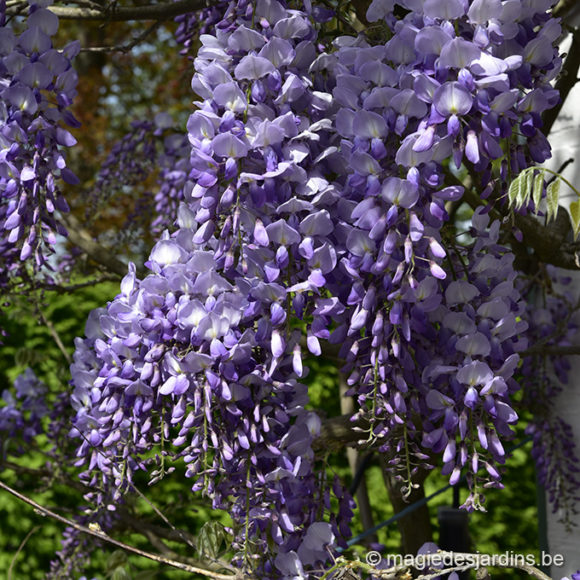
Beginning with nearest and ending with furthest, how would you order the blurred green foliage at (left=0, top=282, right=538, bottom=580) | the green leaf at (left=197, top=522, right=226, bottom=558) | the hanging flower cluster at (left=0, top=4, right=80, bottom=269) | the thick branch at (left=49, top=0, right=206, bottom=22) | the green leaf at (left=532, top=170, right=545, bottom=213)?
the green leaf at (left=532, top=170, right=545, bottom=213) < the hanging flower cluster at (left=0, top=4, right=80, bottom=269) < the green leaf at (left=197, top=522, right=226, bottom=558) < the thick branch at (left=49, top=0, right=206, bottom=22) < the blurred green foliage at (left=0, top=282, right=538, bottom=580)

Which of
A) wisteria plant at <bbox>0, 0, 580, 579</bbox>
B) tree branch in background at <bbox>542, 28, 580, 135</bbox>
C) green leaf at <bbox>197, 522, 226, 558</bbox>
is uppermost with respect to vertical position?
tree branch in background at <bbox>542, 28, 580, 135</bbox>

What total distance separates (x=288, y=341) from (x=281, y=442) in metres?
0.21

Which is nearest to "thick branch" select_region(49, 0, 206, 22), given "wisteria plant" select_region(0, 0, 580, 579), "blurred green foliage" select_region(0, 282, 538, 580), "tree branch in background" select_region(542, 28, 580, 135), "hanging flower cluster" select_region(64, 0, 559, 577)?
"wisteria plant" select_region(0, 0, 580, 579)

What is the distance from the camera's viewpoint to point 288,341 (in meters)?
1.18

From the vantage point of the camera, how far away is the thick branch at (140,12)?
6.02 ft

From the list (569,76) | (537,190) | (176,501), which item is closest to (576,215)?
(537,190)

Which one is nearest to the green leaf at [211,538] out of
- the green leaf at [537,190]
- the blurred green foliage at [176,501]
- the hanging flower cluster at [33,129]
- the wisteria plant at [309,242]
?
the wisteria plant at [309,242]

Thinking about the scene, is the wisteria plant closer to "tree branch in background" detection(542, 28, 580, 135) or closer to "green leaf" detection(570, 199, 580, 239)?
"green leaf" detection(570, 199, 580, 239)

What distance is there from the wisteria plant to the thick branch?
43 cm

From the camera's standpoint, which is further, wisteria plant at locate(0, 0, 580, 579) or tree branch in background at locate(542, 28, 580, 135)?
tree branch in background at locate(542, 28, 580, 135)

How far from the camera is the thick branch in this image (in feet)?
6.02

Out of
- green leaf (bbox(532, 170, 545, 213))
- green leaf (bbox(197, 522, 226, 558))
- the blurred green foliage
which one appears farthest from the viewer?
the blurred green foliage

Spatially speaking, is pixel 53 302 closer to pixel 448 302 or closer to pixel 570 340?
pixel 570 340

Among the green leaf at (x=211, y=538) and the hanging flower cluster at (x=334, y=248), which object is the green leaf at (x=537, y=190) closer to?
the hanging flower cluster at (x=334, y=248)
